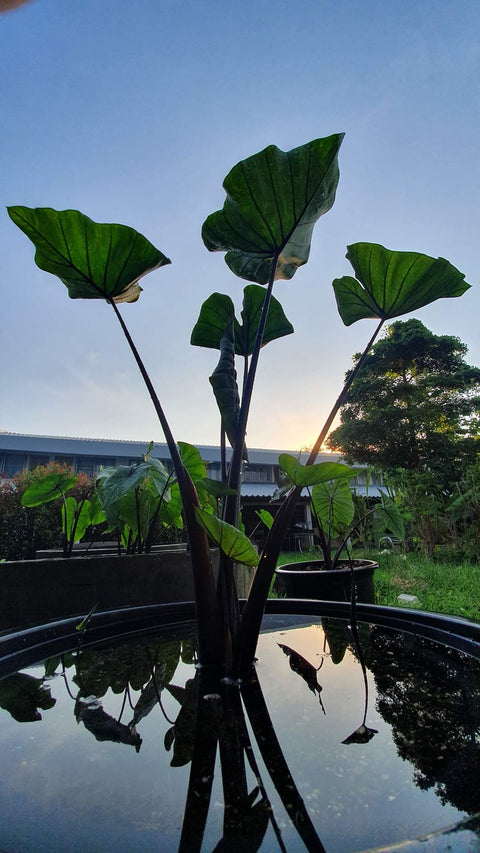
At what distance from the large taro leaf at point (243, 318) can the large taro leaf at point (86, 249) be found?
0.24m

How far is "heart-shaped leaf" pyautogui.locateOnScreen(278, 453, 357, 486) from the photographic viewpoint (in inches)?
28.1

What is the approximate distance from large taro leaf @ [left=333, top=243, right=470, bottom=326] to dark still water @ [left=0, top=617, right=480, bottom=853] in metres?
0.94

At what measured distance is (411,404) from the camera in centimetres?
1166

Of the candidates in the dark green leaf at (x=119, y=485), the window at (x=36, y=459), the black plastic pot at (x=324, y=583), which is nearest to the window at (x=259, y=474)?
the window at (x=36, y=459)

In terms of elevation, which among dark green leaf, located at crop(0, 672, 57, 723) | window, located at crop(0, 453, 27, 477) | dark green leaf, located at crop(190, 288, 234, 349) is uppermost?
dark green leaf, located at crop(190, 288, 234, 349)

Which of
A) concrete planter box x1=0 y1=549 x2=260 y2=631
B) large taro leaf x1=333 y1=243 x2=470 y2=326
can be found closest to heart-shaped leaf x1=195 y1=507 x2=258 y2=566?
large taro leaf x1=333 y1=243 x2=470 y2=326

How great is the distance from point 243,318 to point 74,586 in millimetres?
1285

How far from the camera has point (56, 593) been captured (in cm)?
151

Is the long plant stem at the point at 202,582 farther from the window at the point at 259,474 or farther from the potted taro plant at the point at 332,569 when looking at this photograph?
the window at the point at 259,474

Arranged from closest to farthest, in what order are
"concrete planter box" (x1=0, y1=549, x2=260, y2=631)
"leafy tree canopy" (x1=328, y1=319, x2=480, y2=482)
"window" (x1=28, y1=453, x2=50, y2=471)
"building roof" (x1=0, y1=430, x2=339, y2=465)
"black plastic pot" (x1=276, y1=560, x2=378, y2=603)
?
"concrete planter box" (x1=0, y1=549, x2=260, y2=631), "black plastic pot" (x1=276, y1=560, x2=378, y2=603), "leafy tree canopy" (x1=328, y1=319, x2=480, y2=482), "building roof" (x1=0, y1=430, x2=339, y2=465), "window" (x1=28, y1=453, x2=50, y2=471)

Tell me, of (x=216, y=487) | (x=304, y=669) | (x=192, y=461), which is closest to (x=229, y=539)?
(x=216, y=487)

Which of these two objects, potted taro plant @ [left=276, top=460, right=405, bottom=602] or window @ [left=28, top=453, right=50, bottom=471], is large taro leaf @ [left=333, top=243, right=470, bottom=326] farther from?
window @ [left=28, top=453, right=50, bottom=471]

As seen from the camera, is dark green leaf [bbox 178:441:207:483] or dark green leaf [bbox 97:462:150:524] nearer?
dark green leaf [bbox 97:462:150:524]

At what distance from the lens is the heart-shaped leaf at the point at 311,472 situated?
0.71 meters
